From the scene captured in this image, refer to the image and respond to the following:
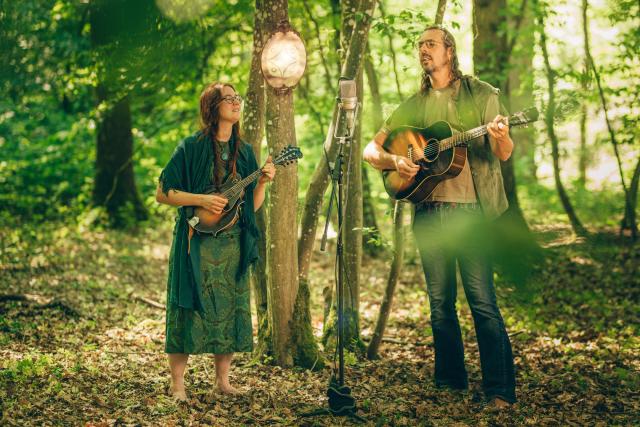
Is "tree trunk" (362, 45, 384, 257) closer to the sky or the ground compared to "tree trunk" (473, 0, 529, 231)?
closer to the ground

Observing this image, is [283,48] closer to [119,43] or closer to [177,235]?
[177,235]

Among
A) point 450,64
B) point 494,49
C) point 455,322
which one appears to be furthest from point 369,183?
point 450,64

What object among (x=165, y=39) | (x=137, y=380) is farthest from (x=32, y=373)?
(x=165, y=39)

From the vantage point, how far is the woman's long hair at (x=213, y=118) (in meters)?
3.59

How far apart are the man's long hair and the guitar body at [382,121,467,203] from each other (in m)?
0.28

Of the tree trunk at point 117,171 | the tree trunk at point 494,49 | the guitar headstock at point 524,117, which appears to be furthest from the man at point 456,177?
the tree trunk at point 117,171

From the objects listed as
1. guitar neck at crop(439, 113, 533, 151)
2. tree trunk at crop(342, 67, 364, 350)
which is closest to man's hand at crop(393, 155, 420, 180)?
guitar neck at crop(439, 113, 533, 151)

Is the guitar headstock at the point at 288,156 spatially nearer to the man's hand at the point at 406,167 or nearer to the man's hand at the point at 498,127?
the man's hand at the point at 406,167

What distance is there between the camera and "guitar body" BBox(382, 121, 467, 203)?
11.3ft

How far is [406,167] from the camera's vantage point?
3525mm

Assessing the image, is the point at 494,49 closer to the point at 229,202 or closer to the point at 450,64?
the point at 450,64

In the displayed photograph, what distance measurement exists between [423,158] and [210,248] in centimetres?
119

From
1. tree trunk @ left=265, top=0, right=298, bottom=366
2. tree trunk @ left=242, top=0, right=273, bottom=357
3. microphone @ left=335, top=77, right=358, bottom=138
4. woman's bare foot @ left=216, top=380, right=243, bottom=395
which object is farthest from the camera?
tree trunk @ left=242, top=0, right=273, bottom=357

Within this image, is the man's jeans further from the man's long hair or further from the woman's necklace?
the woman's necklace
